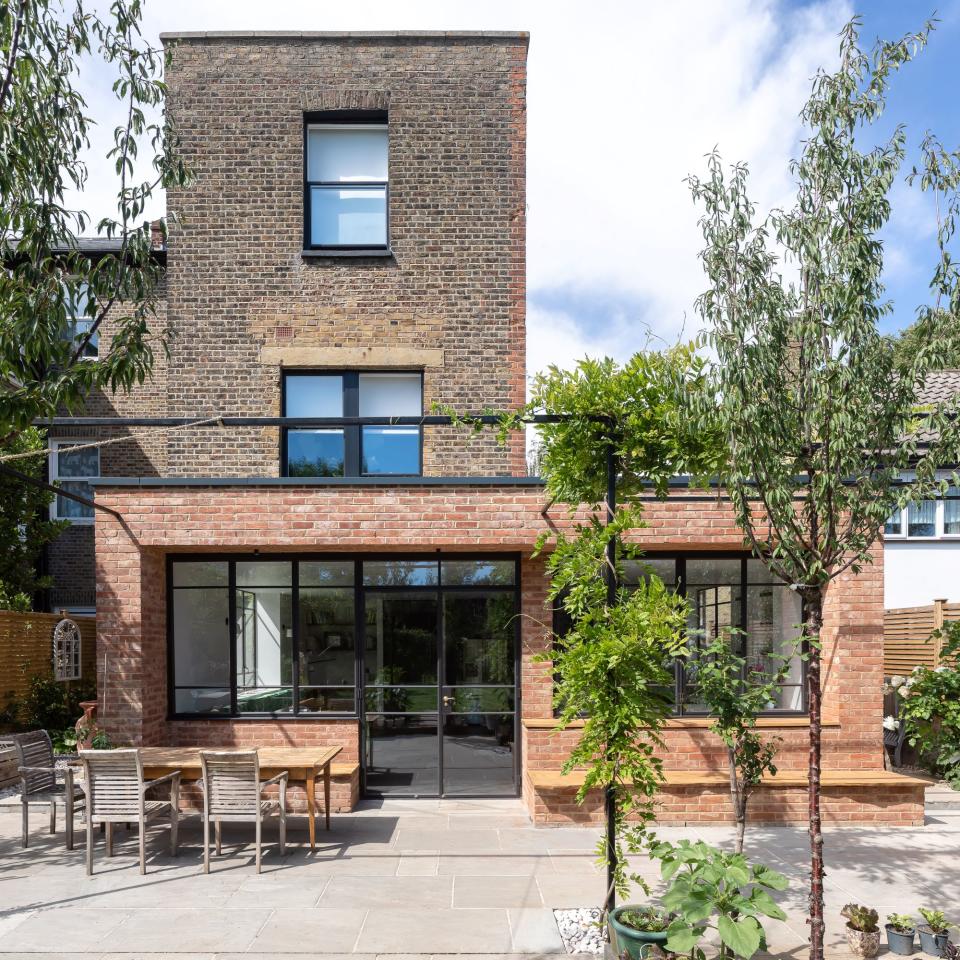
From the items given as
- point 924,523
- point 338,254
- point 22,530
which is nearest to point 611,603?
point 338,254

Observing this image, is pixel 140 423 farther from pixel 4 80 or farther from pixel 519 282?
pixel 519 282

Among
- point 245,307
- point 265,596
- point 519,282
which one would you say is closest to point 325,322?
point 245,307

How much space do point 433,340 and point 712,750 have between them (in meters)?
6.13

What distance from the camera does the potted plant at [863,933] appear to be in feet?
18.7

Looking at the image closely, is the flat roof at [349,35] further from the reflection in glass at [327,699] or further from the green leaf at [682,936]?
the green leaf at [682,936]

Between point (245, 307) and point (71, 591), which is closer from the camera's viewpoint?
point (245, 307)

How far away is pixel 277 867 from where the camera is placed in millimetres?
7766

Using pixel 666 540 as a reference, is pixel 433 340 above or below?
above

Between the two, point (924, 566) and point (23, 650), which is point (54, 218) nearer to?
point (23, 650)

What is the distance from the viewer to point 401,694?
33.9 feet

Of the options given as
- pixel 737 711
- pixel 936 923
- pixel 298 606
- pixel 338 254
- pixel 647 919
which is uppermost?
pixel 338 254

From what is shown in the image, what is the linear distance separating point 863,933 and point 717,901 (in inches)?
57.2

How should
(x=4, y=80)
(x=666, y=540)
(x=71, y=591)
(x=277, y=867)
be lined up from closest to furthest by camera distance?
(x=4, y=80)
(x=277, y=867)
(x=666, y=540)
(x=71, y=591)

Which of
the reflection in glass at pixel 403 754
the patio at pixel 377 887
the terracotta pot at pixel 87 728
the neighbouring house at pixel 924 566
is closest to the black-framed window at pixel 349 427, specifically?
the reflection in glass at pixel 403 754
